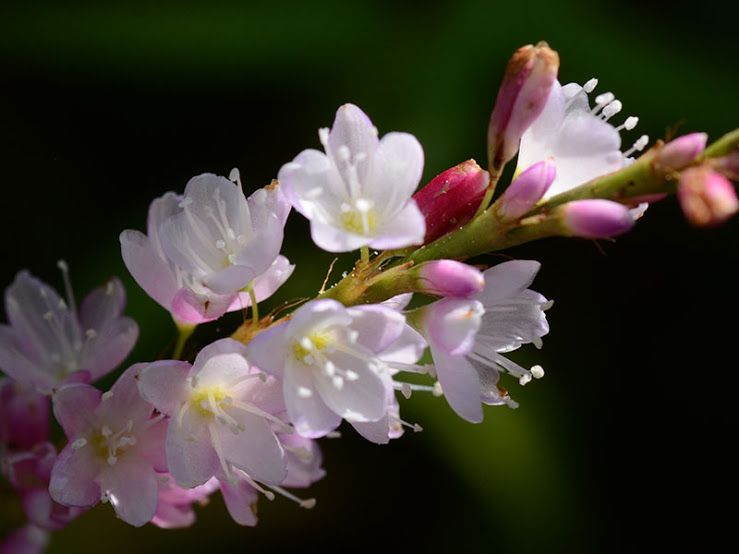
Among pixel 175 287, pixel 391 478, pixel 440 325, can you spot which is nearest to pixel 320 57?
pixel 391 478

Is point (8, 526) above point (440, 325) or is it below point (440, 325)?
below

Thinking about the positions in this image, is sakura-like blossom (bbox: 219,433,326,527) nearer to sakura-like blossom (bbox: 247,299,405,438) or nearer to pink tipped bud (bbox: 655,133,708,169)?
sakura-like blossom (bbox: 247,299,405,438)

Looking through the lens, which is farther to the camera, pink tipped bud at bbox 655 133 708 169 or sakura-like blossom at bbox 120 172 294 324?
sakura-like blossom at bbox 120 172 294 324

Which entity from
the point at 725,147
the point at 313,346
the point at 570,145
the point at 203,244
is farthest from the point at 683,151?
the point at 203,244

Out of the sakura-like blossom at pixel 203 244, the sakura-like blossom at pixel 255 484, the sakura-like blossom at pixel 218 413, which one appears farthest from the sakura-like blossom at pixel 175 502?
the sakura-like blossom at pixel 203 244

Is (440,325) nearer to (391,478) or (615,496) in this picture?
(391,478)

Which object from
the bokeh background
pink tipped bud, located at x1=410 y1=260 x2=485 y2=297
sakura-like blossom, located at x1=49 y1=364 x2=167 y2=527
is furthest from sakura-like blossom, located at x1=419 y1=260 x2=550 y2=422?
the bokeh background
